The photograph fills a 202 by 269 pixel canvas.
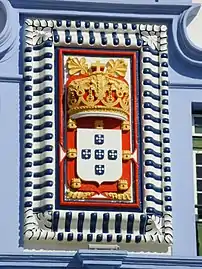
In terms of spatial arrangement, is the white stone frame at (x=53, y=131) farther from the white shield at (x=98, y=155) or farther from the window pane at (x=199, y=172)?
the window pane at (x=199, y=172)

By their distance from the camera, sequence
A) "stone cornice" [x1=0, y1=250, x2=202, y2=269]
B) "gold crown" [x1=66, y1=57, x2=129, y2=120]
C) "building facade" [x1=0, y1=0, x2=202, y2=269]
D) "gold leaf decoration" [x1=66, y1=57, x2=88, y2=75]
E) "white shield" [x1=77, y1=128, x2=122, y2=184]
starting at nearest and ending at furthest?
1. "stone cornice" [x1=0, y1=250, x2=202, y2=269]
2. "building facade" [x1=0, y1=0, x2=202, y2=269]
3. "white shield" [x1=77, y1=128, x2=122, y2=184]
4. "gold crown" [x1=66, y1=57, x2=129, y2=120]
5. "gold leaf decoration" [x1=66, y1=57, x2=88, y2=75]

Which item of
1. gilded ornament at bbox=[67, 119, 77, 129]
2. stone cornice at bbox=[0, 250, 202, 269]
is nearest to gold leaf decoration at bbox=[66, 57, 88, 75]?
gilded ornament at bbox=[67, 119, 77, 129]

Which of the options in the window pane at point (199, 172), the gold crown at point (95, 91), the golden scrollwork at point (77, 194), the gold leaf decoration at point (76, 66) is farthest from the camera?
the window pane at point (199, 172)

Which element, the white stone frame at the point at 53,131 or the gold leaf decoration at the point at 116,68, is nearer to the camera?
the white stone frame at the point at 53,131

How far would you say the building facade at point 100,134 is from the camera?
59.1ft

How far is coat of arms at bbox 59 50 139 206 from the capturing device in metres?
18.2

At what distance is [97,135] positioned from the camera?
60.2 ft

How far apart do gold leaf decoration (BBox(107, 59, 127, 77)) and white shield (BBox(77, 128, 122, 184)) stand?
69cm

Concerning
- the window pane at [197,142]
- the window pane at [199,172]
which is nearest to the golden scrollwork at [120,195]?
the window pane at [199,172]

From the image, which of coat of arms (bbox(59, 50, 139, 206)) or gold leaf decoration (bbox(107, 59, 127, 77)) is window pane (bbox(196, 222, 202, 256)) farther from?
gold leaf decoration (bbox(107, 59, 127, 77))

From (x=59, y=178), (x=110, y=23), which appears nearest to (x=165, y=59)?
(x=110, y=23)

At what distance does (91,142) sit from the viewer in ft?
60.2

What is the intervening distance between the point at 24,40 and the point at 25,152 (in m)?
1.33

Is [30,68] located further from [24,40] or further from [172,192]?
[172,192]
